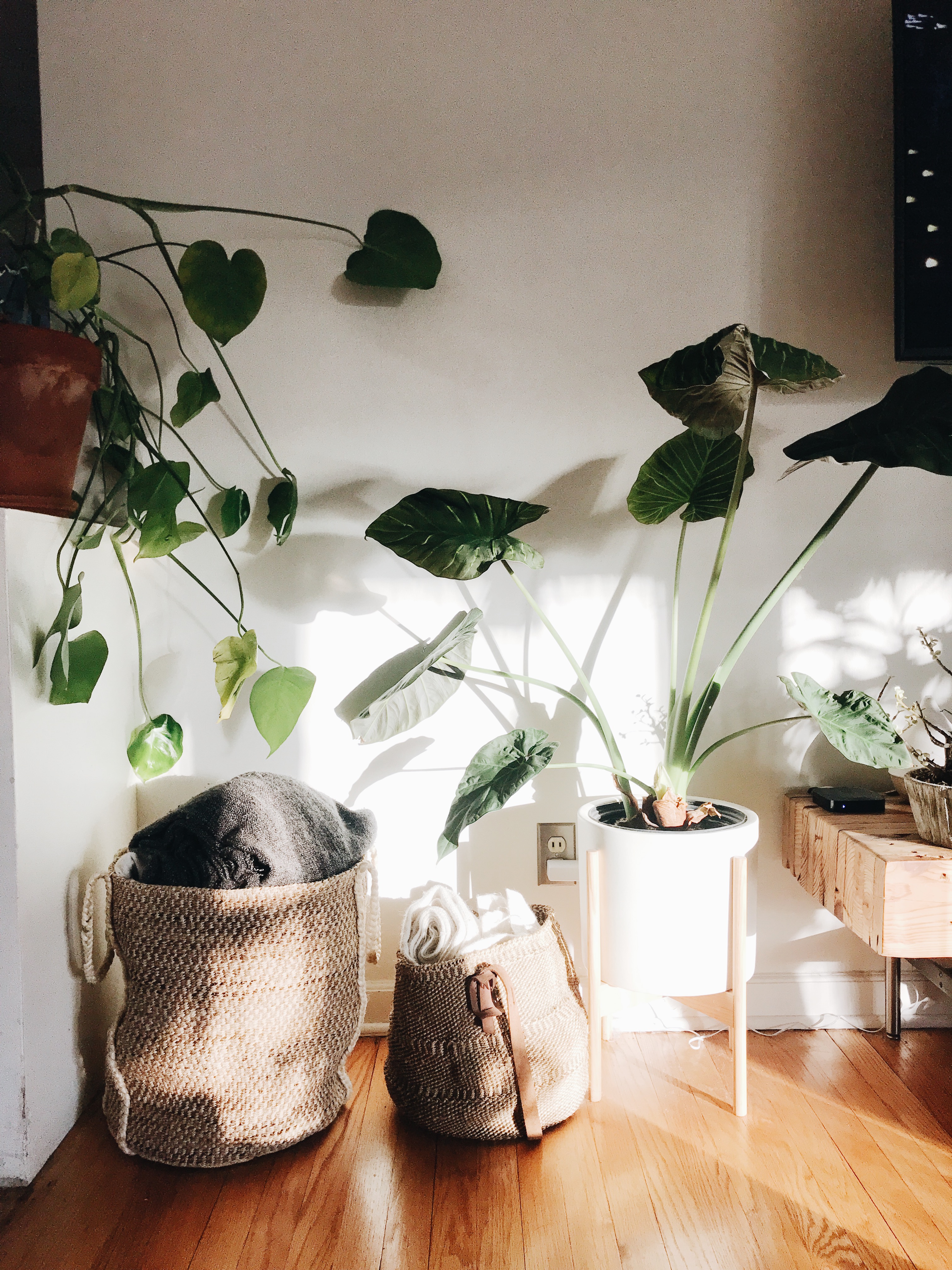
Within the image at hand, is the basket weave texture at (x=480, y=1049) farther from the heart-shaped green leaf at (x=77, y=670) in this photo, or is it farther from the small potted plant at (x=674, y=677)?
the heart-shaped green leaf at (x=77, y=670)

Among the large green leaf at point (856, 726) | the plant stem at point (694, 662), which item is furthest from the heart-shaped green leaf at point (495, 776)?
the large green leaf at point (856, 726)

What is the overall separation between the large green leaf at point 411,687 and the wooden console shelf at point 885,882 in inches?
27.5

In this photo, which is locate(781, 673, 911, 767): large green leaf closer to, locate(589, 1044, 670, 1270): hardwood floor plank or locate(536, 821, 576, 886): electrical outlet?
locate(536, 821, 576, 886): electrical outlet

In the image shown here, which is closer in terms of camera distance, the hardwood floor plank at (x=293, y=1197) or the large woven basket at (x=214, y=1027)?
the hardwood floor plank at (x=293, y=1197)

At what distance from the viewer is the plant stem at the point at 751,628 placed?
1.29m

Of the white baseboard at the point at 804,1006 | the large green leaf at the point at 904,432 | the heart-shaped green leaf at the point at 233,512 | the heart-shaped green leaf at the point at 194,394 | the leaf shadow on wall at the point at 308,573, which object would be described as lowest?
the white baseboard at the point at 804,1006

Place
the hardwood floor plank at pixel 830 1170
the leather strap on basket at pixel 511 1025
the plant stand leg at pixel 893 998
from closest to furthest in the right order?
the hardwood floor plank at pixel 830 1170 < the leather strap on basket at pixel 511 1025 < the plant stand leg at pixel 893 998

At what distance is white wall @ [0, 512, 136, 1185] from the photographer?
3.87ft

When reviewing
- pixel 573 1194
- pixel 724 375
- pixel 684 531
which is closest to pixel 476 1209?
pixel 573 1194

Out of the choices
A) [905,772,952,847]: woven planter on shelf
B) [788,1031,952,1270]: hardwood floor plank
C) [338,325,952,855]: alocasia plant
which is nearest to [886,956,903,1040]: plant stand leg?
[788,1031,952,1270]: hardwood floor plank

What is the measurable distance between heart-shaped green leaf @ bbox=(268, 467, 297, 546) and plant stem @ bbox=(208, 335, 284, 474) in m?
0.04

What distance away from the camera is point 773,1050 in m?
1.54

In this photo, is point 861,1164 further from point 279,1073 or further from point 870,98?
point 870,98

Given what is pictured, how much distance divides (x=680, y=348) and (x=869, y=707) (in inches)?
30.5
